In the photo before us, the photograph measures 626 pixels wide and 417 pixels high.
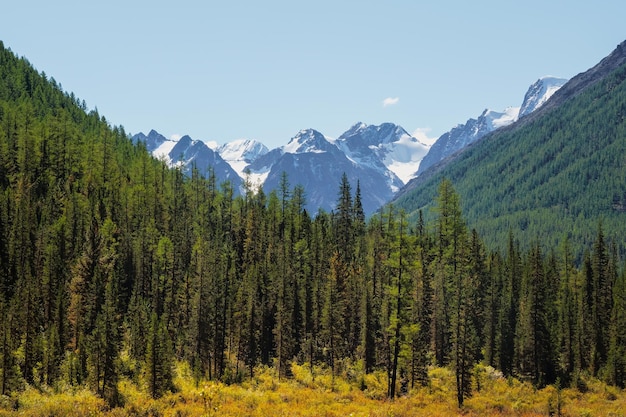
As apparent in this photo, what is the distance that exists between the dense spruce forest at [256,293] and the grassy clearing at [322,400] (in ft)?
6.63

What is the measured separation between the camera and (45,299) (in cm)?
6825

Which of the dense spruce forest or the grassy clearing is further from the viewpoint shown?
the dense spruce forest

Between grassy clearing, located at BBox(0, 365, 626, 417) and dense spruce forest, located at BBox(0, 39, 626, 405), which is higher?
dense spruce forest, located at BBox(0, 39, 626, 405)

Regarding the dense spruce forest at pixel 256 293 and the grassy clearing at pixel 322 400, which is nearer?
the grassy clearing at pixel 322 400

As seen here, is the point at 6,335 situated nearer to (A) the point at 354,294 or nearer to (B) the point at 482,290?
(A) the point at 354,294

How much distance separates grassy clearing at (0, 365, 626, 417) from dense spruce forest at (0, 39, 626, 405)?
6.63ft

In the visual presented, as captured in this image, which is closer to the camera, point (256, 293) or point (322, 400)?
point (322, 400)

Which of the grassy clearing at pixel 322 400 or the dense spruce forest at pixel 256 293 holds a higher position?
the dense spruce forest at pixel 256 293

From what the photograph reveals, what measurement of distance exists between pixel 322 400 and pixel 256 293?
33674 mm

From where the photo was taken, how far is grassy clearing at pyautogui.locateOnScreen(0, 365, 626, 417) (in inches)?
1336

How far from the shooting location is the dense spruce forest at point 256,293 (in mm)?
50894

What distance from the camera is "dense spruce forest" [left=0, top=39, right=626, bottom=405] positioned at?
167 feet

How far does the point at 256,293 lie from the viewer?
75.7 metres

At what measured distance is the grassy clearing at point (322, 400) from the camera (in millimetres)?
33938
